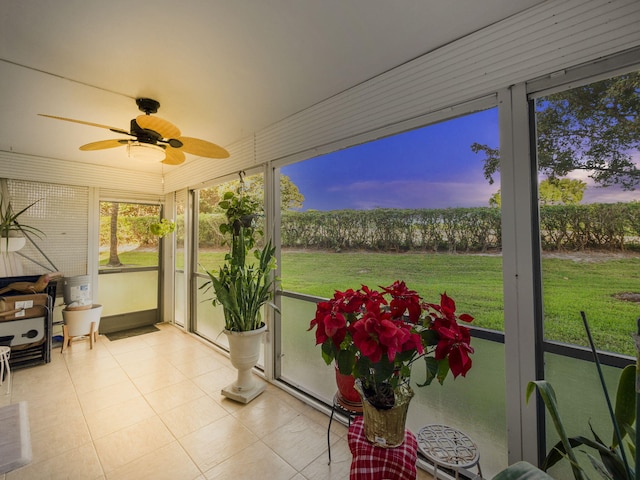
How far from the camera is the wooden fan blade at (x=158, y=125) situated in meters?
1.91

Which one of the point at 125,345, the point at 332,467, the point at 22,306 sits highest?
the point at 22,306

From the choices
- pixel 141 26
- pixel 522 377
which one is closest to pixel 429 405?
pixel 522 377

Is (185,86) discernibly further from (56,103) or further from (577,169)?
(577,169)

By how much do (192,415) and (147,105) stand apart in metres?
2.66

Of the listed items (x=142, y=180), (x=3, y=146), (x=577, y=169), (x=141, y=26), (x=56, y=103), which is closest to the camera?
(x=577, y=169)

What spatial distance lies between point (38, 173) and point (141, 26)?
3.66 meters

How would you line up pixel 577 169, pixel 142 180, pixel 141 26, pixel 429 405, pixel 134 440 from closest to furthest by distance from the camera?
pixel 577 169
pixel 141 26
pixel 429 405
pixel 134 440
pixel 142 180

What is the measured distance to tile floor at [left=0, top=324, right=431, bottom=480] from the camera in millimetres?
1839

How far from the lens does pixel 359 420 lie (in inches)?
57.1

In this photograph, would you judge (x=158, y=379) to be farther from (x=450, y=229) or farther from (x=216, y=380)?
(x=450, y=229)

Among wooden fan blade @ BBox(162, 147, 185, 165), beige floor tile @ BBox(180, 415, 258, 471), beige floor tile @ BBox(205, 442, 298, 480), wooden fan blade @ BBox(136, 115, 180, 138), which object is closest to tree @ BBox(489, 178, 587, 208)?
beige floor tile @ BBox(205, 442, 298, 480)

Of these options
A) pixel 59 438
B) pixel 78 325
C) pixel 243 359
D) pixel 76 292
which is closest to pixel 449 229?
pixel 243 359

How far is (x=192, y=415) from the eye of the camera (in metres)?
2.40

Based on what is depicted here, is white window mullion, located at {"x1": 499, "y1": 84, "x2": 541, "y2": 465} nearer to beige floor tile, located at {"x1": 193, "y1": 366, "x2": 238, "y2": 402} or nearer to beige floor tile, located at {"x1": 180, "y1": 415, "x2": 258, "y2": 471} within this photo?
beige floor tile, located at {"x1": 180, "y1": 415, "x2": 258, "y2": 471}
